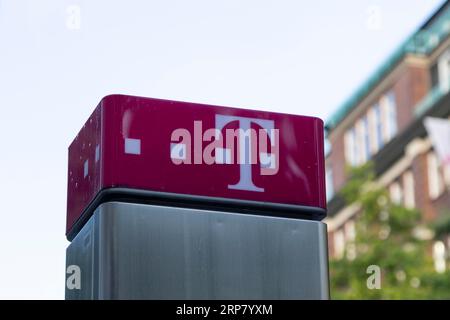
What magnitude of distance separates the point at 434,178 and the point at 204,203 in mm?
42109

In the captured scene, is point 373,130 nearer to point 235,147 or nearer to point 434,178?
point 434,178

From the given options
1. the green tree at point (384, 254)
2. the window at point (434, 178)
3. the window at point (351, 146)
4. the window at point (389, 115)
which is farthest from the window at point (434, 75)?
the green tree at point (384, 254)

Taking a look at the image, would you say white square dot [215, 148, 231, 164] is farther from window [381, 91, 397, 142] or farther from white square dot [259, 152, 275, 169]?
window [381, 91, 397, 142]

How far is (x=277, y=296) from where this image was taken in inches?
190

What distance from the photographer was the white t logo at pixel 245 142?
5035mm

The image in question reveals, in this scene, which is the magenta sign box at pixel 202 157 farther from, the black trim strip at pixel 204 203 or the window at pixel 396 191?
the window at pixel 396 191

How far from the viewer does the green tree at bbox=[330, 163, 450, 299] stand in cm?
2614

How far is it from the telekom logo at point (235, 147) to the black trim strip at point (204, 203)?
10 centimetres

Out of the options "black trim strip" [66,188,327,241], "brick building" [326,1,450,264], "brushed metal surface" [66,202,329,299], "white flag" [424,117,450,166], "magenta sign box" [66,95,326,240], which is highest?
"brick building" [326,1,450,264]

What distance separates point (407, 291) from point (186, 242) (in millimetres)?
21817

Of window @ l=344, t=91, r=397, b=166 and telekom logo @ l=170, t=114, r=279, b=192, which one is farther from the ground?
window @ l=344, t=91, r=397, b=166

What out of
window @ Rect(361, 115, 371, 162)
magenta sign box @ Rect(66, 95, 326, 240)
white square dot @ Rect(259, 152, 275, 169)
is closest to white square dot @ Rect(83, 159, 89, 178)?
magenta sign box @ Rect(66, 95, 326, 240)

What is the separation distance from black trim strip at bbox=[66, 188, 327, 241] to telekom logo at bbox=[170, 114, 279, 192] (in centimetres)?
10
